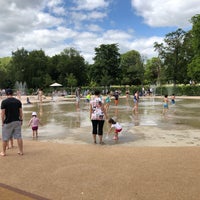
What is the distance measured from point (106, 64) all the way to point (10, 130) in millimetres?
67697

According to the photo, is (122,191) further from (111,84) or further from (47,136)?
(111,84)

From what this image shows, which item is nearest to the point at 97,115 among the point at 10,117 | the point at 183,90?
the point at 10,117

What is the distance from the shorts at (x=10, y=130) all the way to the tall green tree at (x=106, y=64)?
65603 mm

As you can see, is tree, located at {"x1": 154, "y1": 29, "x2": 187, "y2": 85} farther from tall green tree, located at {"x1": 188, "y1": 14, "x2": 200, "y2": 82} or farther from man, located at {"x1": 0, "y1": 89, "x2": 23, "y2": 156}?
man, located at {"x1": 0, "y1": 89, "x2": 23, "y2": 156}

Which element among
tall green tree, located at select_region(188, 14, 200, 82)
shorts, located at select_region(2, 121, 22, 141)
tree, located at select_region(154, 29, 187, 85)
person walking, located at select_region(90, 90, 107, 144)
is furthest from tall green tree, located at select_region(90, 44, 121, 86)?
shorts, located at select_region(2, 121, 22, 141)

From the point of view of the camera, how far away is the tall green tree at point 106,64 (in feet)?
242

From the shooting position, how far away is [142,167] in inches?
245

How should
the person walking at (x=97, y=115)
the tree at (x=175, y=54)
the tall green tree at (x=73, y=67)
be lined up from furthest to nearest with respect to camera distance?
the tall green tree at (x=73, y=67)
the tree at (x=175, y=54)
the person walking at (x=97, y=115)

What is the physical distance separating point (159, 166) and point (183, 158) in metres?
0.98

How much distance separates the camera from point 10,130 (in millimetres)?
7316

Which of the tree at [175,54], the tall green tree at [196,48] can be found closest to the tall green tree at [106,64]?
the tree at [175,54]

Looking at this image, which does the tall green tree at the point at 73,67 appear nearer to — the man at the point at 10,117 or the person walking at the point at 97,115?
the person walking at the point at 97,115

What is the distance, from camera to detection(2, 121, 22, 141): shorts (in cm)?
728

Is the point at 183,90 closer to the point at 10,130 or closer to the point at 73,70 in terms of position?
the point at 73,70
